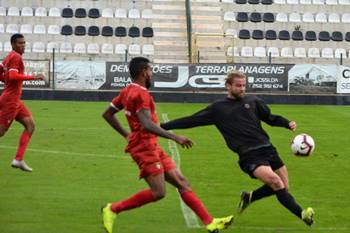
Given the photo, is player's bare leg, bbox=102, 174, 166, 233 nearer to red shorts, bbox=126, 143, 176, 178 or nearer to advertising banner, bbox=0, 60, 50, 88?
red shorts, bbox=126, 143, 176, 178

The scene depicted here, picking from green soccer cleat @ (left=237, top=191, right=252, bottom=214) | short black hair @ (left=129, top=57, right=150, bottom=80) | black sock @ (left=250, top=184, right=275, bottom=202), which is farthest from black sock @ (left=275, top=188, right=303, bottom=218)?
short black hair @ (left=129, top=57, right=150, bottom=80)

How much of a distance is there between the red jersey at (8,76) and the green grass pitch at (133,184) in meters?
1.23

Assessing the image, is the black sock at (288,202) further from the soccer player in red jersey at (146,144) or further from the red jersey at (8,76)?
the red jersey at (8,76)

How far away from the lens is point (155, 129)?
8.75 meters

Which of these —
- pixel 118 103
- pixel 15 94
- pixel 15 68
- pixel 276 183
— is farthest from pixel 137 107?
pixel 15 94

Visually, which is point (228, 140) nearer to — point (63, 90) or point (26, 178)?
point (26, 178)

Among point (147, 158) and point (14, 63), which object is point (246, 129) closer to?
point (147, 158)

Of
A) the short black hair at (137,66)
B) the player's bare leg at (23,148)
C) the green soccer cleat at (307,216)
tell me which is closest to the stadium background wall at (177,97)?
the player's bare leg at (23,148)

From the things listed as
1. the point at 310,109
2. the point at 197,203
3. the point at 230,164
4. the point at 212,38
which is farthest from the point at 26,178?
the point at 212,38

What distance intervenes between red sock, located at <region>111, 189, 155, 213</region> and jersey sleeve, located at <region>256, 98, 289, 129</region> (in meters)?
1.67

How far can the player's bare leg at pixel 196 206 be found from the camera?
355 inches

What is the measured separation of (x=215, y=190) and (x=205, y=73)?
21348 millimetres

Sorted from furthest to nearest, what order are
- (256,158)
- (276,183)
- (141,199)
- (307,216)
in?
(256,158)
(276,183)
(307,216)
(141,199)

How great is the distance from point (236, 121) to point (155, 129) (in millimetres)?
1376
